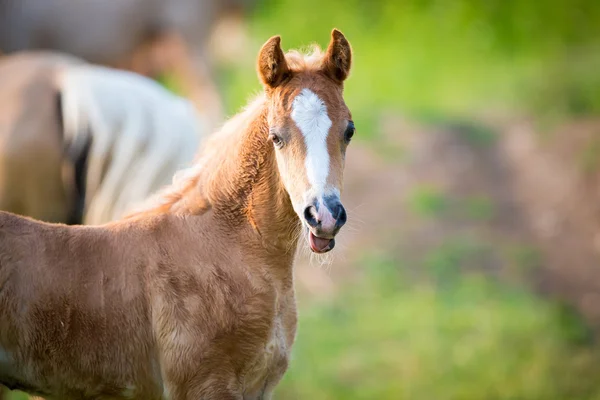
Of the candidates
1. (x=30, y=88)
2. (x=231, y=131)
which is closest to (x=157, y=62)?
(x=30, y=88)

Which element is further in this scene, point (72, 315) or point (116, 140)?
point (116, 140)

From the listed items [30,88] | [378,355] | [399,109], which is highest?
[399,109]

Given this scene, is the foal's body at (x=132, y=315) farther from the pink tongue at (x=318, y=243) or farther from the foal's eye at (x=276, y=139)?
the foal's eye at (x=276, y=139)

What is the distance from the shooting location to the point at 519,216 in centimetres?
799

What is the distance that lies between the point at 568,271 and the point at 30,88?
4.78 meters

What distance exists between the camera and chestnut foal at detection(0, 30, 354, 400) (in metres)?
3.17

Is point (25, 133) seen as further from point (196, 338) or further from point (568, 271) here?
point (568, 271)

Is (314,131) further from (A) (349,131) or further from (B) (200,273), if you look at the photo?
(B) (200,273)

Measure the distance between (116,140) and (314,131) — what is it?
1.99 metres

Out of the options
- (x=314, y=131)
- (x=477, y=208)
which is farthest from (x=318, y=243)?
(x=477, y=208)

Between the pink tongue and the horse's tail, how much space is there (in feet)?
6.96

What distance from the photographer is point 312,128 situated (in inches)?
128

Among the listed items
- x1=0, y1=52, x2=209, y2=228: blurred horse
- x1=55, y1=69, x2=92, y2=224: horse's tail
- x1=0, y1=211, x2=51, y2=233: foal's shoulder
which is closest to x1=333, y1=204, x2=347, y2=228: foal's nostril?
x1=0, y1=211, x2=51, y2=233: foal's shoulder

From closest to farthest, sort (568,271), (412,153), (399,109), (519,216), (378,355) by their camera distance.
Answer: (378,355), (568,271), (519,216), (412,153), (399,109)
